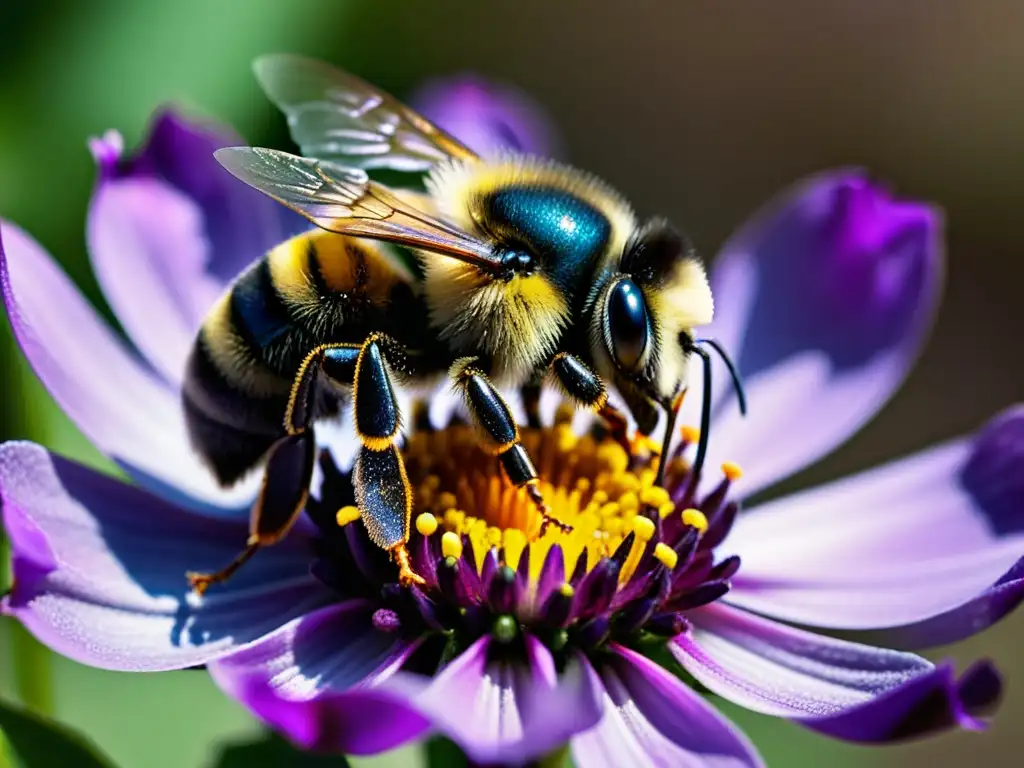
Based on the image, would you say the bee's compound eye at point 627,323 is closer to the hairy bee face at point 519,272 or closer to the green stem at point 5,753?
the hairy bee face at point 519,272

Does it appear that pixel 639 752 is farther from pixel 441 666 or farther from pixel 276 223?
pixel 276 223

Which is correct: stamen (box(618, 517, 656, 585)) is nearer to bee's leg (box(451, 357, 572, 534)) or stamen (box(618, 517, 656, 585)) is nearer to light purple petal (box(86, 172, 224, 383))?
bee's leg (box(451, 357, 572, 534))

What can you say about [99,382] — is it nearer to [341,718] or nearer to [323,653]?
[323,653]

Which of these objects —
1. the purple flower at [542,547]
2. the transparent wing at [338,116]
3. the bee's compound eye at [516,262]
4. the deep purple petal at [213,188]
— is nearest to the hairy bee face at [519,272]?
the bee's compound eye at [516,262]

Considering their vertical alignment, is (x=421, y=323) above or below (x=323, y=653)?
above

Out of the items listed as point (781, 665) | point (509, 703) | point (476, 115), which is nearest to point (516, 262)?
point (509, 703)

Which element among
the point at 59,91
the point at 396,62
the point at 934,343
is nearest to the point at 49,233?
the point at 59,91

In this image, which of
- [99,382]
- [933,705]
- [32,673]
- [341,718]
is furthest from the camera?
[99,382]

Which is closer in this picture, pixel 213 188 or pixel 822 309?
pixel 213 188
